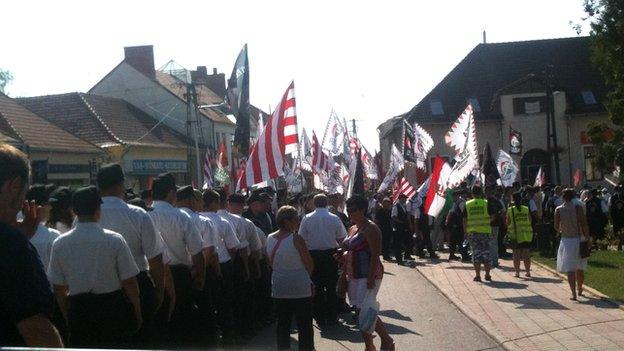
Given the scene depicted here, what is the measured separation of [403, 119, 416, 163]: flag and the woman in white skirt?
15810 millimetres

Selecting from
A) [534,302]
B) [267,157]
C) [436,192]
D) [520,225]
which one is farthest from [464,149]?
[267,157]

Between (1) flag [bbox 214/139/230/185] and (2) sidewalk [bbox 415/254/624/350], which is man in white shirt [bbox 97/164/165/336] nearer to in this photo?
(2) sidewalk [bbox 415/254/624/350]

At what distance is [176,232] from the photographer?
8984 millimetres

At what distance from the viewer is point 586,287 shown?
15.6 m

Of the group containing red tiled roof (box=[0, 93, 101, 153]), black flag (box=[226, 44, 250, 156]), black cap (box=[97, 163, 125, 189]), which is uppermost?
red tiled roof (box=[0, 93, 101, 153])

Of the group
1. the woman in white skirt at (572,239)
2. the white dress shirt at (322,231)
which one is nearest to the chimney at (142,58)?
the woman in white skirt at (572,239)

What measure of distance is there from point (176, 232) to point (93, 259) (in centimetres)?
244

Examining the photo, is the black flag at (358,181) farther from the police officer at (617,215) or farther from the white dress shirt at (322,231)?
the police officer at (617,215)

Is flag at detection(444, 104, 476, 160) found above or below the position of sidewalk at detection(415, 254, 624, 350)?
above

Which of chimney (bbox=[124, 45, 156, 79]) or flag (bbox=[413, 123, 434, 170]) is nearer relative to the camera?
flag (bbox=[413, 123, 434, 170])

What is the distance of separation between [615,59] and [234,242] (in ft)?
113

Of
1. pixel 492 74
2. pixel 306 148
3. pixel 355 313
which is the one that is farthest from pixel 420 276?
pixel 492 74

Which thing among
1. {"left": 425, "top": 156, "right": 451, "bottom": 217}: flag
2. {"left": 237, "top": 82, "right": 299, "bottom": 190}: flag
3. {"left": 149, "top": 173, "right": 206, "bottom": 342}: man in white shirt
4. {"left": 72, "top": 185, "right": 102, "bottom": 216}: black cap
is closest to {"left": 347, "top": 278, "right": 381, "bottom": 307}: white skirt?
{"left": 149, "top": 173, "right": 206, "bottom": 342}: man in white shirt

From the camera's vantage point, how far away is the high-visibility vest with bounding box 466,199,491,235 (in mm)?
18422
